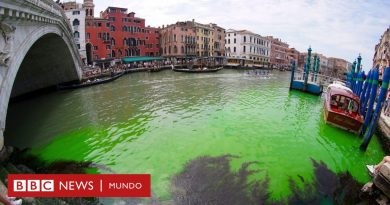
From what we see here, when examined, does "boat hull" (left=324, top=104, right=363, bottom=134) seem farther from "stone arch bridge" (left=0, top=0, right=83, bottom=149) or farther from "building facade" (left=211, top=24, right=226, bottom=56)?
"building facade" (left=211, top=24, right=226, bottom=56)

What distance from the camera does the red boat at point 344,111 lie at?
1485 cm

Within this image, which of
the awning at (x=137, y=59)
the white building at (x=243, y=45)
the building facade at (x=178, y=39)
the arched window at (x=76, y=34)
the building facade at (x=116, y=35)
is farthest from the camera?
the white building at (x=243, y=45)

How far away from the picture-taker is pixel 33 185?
675cm

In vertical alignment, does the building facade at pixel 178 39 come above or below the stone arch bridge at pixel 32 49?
above

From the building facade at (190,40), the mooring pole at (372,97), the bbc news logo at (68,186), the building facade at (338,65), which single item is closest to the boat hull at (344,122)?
the mooring pole at (372,97)

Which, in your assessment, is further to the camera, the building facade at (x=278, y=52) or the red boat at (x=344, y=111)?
the building facade at (x=278, y=52)

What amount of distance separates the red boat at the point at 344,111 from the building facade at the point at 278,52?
75001 mm

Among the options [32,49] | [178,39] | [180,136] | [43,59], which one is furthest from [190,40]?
[180,136]

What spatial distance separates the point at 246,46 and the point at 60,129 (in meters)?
68.2

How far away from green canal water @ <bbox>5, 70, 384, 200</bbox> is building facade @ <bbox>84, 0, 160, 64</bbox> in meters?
28.9

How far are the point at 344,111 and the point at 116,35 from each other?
48.4m

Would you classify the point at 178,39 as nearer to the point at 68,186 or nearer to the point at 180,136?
the point at 180,136

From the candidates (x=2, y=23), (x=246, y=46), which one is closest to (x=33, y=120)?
(x=2, y=23)

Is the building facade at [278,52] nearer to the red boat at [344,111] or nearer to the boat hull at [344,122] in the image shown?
the red boat at [344,111]
